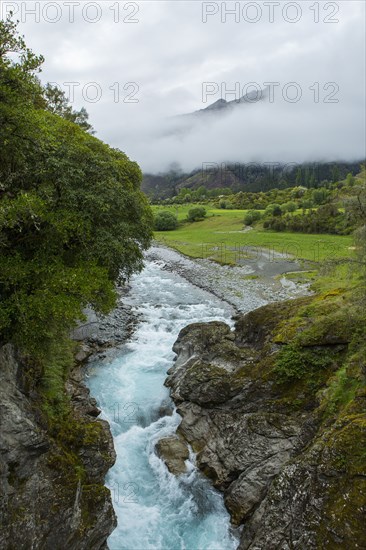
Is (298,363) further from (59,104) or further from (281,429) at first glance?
(59,104)

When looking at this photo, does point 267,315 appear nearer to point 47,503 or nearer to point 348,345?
point 348,345

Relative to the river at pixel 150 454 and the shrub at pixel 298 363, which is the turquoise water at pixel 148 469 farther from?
the shrub at pixel 298 363

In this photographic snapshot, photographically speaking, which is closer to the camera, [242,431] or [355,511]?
[355,511]

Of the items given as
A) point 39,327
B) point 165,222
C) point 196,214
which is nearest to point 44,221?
point 39,327

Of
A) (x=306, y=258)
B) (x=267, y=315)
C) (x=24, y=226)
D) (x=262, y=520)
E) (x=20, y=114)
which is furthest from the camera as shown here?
(x=306, y=258)

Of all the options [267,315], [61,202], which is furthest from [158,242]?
[61,202]

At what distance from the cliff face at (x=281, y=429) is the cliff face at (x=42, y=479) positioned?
505 cm

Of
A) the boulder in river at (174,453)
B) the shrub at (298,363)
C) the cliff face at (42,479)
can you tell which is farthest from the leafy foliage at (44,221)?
the shrub at (298,363)

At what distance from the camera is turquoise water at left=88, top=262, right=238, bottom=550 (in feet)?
45.1

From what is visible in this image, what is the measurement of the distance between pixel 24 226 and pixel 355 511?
1476cm

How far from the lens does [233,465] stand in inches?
591

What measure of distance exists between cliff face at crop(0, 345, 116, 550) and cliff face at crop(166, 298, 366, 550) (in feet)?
16.6

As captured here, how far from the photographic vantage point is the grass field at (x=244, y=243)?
58.8 metres

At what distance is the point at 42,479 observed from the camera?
38.7 ft
